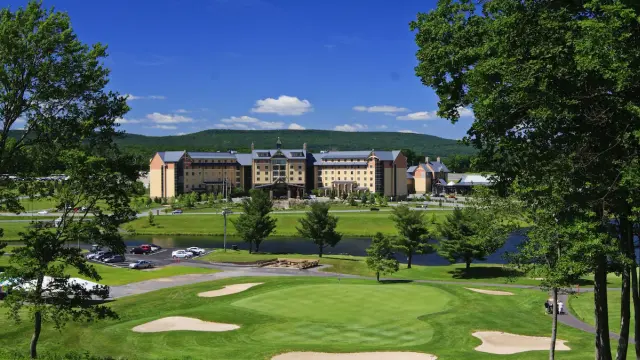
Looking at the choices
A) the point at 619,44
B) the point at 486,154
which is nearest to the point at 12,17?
the point at 486,154

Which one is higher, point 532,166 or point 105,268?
point 532,166

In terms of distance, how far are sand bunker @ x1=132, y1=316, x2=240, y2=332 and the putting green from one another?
9.21 feet

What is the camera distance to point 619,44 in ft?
40.7

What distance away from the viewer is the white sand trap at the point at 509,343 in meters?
28.0

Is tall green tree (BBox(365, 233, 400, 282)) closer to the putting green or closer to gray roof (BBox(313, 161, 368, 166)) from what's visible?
the putting green

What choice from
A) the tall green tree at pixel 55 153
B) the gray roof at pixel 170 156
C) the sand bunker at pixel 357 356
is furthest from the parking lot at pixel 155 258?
the gray roof at pixel 170 156

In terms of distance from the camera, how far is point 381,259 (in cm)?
5034

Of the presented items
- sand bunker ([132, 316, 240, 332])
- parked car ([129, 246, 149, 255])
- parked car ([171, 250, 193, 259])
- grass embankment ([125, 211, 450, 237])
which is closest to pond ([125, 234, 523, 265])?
grass embankment ([125, 211, 450, 237])

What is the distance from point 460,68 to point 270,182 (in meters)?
150

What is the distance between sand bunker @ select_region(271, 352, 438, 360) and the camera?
25734 millimetres

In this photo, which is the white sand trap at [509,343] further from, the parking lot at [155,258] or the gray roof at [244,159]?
the gray roof at [244,159]

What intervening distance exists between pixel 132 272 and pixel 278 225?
170 feet

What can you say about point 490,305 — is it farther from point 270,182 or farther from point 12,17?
point 270,182

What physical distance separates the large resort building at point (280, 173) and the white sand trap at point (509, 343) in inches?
5088
